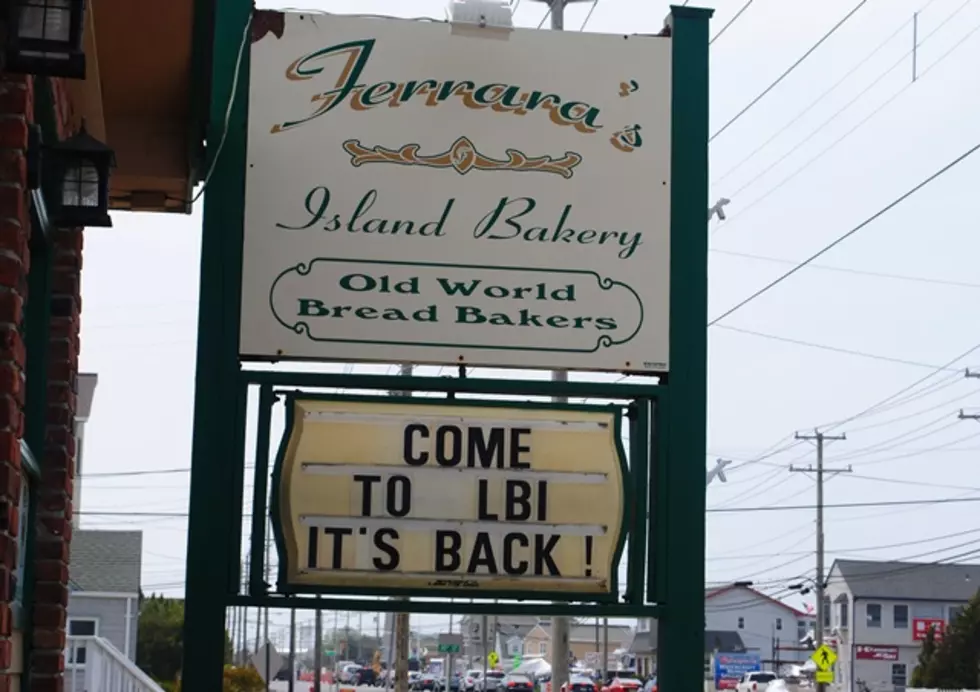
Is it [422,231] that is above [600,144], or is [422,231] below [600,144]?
below

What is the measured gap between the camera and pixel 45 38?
450 cm

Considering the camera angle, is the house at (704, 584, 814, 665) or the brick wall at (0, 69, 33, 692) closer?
the brick wall at (0, 69, 33, 692)

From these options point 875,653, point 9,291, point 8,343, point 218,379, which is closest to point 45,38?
point 9,291

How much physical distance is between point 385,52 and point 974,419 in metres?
47.5

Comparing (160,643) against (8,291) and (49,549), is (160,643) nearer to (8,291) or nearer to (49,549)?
(49,549)

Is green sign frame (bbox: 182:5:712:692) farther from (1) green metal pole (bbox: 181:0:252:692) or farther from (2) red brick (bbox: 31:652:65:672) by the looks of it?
(2) red brick (bbox: 31:652:65:672)

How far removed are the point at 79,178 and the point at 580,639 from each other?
5924 inches

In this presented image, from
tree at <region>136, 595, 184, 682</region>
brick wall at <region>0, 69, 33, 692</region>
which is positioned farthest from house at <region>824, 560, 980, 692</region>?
brick wall at <region>0, 69, 33, 692</region>

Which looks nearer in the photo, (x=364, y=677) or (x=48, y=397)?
(x=48, y=397)

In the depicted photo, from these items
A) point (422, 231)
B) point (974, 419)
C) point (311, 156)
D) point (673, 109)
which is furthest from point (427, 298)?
point (974, 419)

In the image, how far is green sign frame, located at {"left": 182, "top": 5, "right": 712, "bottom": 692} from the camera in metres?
6.68

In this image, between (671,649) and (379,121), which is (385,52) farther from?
(671,649)

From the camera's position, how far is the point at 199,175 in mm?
7094

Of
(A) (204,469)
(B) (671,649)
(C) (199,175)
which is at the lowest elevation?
(B) (671,649)
